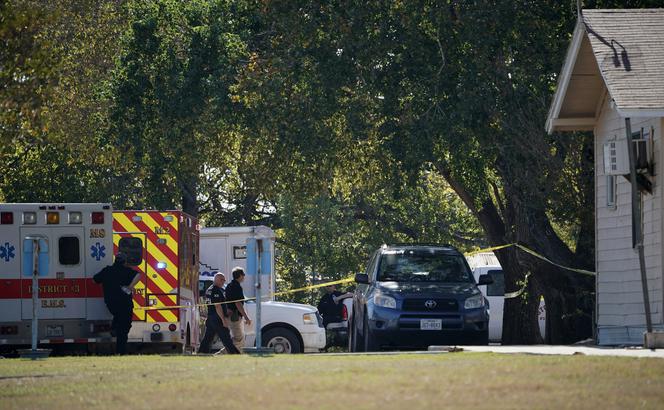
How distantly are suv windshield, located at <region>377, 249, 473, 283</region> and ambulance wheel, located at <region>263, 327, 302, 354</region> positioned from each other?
445 centimetres

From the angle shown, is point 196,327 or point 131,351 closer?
point 131,351

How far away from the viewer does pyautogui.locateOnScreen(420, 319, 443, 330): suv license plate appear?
22.9 metres

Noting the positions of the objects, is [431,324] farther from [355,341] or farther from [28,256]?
[28,256]

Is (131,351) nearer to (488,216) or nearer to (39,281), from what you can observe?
(39,281)

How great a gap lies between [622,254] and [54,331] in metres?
9.46

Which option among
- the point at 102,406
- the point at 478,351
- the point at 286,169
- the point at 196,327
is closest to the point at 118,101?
the point at 286,169

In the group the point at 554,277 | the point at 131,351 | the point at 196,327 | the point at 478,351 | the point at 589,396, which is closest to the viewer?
the point at 589,396

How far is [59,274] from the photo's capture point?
24078 millimetres

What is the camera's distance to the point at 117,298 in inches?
919

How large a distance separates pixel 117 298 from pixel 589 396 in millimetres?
12706

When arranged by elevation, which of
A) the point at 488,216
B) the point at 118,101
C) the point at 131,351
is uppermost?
the point at 118,101

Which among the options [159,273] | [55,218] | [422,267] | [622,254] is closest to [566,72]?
[622,254]

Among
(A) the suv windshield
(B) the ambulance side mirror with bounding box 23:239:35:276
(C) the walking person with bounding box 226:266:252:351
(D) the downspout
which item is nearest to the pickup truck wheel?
(A) the suv windshield

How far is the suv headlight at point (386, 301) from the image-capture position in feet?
75.8
